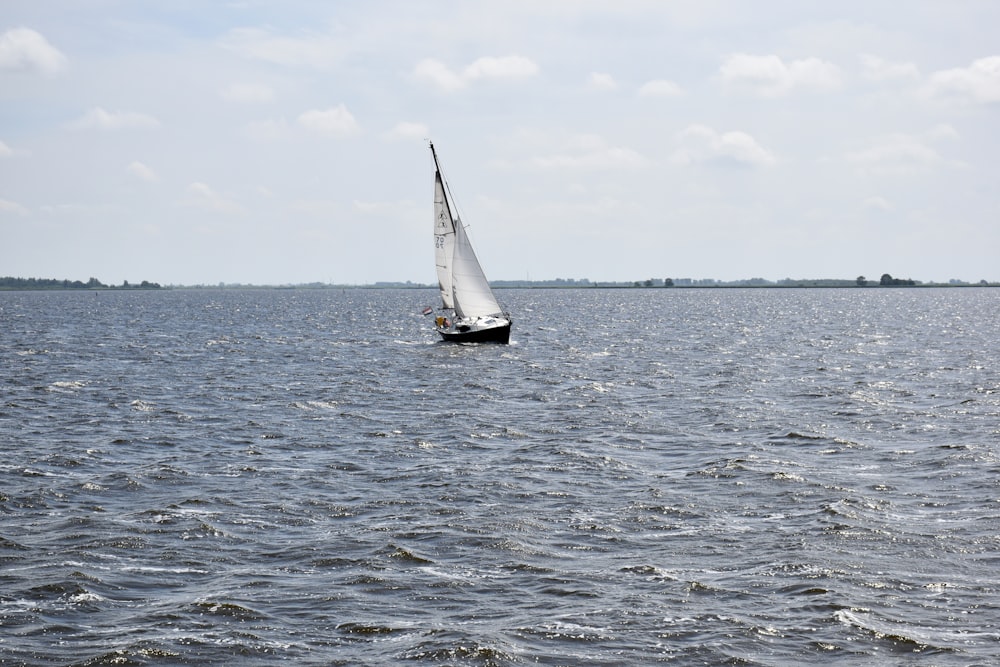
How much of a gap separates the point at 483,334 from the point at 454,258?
6.45 m

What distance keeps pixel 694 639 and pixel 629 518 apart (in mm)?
7261

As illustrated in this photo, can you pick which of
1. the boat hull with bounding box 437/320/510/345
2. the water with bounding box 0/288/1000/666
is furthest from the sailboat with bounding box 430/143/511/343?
the water with bounding box 0/288/1000/666

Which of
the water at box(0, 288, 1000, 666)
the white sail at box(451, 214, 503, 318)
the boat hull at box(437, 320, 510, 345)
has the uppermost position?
the white sail at box(451, 214, 503, 318)

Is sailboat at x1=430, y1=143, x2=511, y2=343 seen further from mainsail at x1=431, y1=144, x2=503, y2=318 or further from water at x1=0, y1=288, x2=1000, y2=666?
water at x1=0, y1=288, x2=1000, y2=666

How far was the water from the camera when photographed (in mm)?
Result: 15492

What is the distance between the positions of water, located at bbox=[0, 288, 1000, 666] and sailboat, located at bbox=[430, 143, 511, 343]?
23733 millimetres

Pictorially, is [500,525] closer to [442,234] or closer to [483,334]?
[442,234]

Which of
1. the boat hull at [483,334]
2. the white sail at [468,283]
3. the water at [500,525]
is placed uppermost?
the white sail at [468,283]

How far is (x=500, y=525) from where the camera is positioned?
72.0ft


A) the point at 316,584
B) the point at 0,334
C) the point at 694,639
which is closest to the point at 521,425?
the point at 316,584

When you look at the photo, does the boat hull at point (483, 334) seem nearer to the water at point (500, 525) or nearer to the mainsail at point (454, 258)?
the mainsail at point (454, 258)

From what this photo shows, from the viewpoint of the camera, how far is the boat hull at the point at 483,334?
73.0 metres

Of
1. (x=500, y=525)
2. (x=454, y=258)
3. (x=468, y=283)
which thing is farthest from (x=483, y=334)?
(x=500, y=525)

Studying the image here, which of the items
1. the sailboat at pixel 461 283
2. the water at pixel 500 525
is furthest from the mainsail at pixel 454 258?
the water at pixel 500 525
